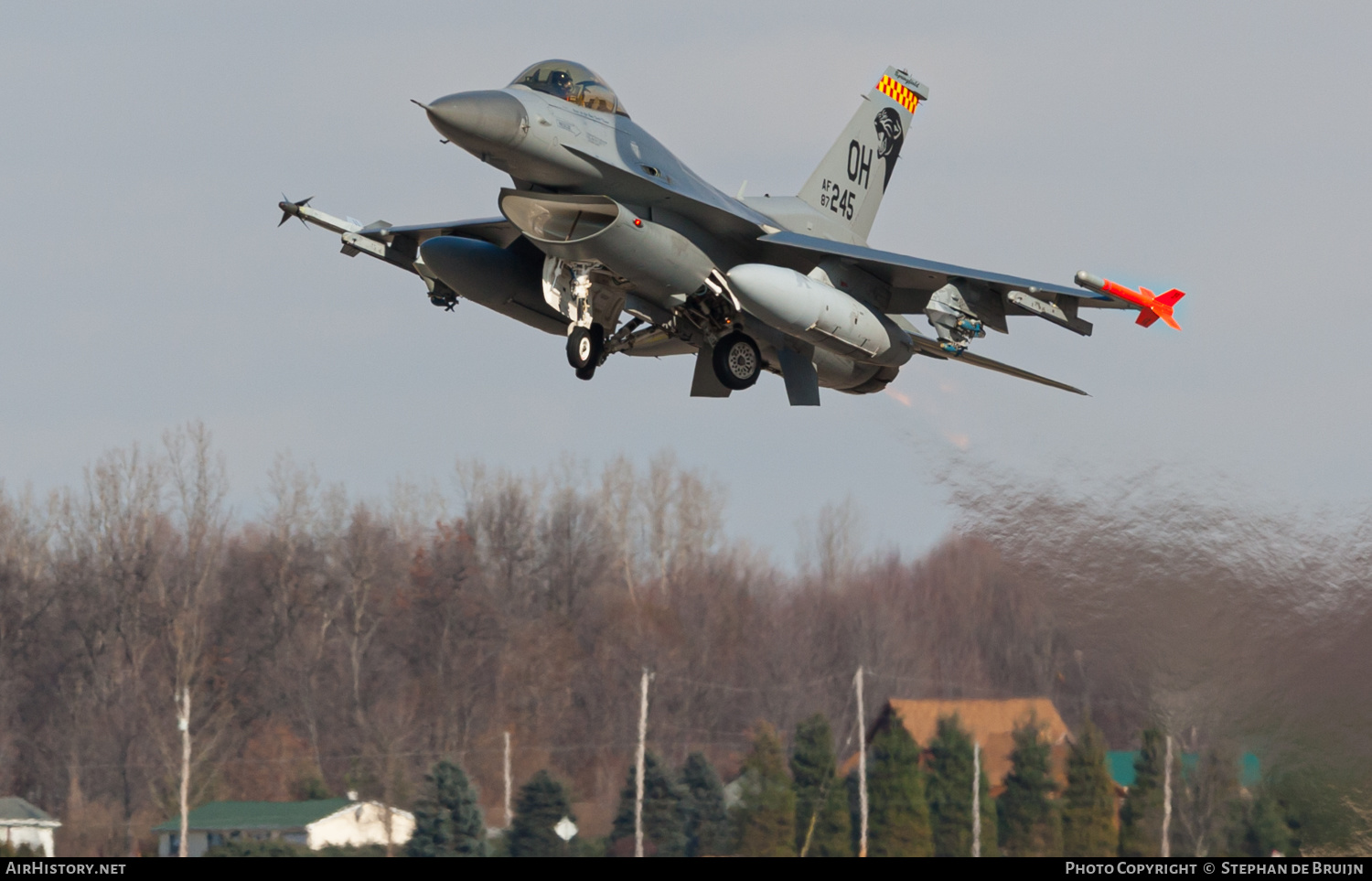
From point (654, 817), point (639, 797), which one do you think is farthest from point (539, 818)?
point (654, 817)

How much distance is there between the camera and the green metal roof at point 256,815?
2825cm

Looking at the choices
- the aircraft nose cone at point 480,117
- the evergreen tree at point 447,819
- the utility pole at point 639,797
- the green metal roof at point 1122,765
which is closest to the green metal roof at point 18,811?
the evergreen tree at point 447,819

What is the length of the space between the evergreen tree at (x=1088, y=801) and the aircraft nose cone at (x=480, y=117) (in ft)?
28.3

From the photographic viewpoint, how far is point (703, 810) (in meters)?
24.4

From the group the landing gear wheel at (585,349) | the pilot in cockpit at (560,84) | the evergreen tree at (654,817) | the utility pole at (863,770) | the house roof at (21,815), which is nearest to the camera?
the pilot in cockpit at (560,84)

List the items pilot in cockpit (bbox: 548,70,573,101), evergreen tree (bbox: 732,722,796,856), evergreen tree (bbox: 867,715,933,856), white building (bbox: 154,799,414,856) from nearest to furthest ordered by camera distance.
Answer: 1. pilot in cockpit (bbox: 548,70,573,101)
2. evergreen tree (bbox: 867,715,933,856)
3. evergreen tree (bbox: 732,722,796,856)
4. white building (bbox: 154,799,414,856)

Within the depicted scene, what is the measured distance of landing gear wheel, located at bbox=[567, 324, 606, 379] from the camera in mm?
17938

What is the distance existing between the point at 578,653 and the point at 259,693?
25.7 feet

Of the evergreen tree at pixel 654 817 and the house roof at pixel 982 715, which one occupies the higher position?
the house roof at pixel 982 715

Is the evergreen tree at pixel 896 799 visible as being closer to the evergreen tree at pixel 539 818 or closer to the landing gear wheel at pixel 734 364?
the evergreen tree at pixel 539 818

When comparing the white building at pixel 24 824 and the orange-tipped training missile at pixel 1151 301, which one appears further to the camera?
the white building at pixel 24 824

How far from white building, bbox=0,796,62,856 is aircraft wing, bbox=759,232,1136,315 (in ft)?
63.8

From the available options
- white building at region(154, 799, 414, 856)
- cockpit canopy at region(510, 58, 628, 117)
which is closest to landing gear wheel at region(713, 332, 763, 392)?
cockpit canopy at region(510, 58, 628, 117)

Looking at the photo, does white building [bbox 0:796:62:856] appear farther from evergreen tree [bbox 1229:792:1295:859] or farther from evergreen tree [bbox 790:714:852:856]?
evergreen tree [bbox 1229:792:1295:859]
